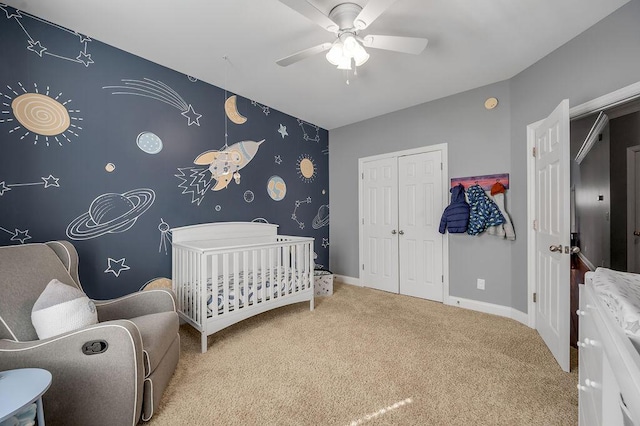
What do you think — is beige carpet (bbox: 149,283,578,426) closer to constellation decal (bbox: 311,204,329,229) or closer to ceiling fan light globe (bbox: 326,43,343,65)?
constellation decal (bbox: 311,204,329,229)

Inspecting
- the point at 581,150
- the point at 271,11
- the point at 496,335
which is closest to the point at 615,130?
the point at 581,150

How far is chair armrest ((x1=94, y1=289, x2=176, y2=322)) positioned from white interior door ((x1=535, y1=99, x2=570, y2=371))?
103 inches

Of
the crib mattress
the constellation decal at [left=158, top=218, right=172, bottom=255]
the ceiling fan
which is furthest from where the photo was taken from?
the constellation decal at [left=158, top=218, right=172, bottom=255]

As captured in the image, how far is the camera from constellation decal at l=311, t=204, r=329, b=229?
4035 mm

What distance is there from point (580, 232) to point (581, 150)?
1.85 metres

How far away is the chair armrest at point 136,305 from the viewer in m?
1.72

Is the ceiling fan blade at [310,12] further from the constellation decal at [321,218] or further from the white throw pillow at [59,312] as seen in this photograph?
the constellation decal at [321,218]

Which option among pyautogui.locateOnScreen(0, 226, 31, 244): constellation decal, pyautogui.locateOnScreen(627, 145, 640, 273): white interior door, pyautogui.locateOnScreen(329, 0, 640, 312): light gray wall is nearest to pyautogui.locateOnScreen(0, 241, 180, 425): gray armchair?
pyautogui.locateOnScreen(0, 226, 31, 244): constellation decal

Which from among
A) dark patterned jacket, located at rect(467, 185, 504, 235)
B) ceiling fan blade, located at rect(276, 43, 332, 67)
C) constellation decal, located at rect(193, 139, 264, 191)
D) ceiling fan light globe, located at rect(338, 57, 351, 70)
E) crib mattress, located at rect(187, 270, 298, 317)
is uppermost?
ceiling fan blade, located at rect(276, 43, 332, 67)

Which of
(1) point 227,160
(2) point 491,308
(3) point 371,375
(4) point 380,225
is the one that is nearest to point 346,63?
(1) point 227,160

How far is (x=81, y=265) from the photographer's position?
1984 millimetres

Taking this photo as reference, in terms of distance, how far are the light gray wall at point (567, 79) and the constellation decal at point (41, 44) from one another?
3.59 metres

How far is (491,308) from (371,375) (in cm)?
179

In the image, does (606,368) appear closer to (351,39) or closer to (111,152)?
(351,39)
